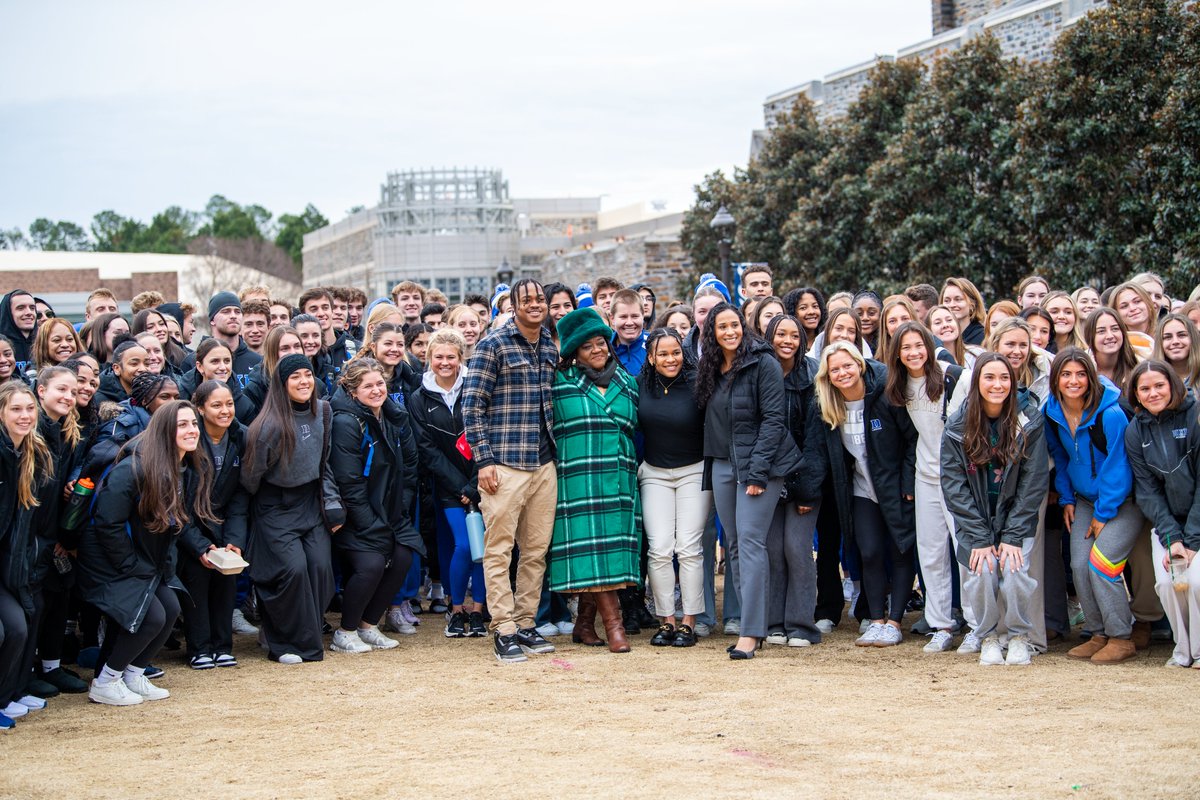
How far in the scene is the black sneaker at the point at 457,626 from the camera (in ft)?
26.1

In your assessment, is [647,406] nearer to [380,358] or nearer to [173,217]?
[380,358]

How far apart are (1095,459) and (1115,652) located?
3.35 ft

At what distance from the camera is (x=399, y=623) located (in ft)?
26.7

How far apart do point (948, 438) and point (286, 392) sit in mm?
3723

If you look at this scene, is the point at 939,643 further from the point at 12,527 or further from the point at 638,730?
the point at 12,527

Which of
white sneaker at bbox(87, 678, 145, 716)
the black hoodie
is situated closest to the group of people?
white sneaker at bbox(87, 678, 145, 716)

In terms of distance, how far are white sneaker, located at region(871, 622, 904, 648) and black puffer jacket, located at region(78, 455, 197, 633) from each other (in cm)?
399

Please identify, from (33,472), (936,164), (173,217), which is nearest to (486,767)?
(33,472)

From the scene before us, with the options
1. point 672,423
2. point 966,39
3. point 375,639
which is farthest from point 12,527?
point 966,39

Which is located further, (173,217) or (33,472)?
(173,217)

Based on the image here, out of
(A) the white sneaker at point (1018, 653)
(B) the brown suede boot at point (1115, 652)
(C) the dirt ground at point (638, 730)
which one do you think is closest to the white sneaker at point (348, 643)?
(C) the dirt ground at point (638, 730)

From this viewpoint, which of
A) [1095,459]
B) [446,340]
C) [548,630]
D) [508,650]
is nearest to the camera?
[1095,459]

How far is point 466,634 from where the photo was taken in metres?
7.94

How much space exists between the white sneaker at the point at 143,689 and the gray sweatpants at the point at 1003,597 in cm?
428
